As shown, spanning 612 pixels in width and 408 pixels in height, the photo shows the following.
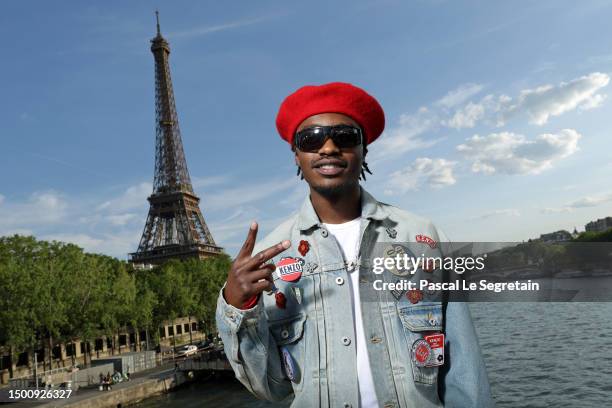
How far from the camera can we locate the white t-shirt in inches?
111

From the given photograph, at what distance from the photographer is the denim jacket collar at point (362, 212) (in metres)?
3.11

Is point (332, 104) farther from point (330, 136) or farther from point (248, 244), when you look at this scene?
point (248, 244)

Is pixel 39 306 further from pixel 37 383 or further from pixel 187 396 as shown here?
pixel 187 396

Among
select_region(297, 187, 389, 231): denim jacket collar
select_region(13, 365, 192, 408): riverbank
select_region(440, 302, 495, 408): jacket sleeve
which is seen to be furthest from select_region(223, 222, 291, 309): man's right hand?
select_region(13, 365, 192, 408): riverbank

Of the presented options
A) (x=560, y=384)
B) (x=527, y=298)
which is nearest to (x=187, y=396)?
(x=560, y=384)

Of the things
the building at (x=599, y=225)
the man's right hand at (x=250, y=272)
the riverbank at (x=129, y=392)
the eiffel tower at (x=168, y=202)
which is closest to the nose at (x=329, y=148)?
the man's right hand at (x=250, y=272)

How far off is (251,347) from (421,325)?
939mm

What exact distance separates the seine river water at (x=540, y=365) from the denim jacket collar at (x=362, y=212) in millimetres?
21600

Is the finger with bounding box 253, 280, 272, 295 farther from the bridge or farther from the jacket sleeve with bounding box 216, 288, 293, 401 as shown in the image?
the bridge

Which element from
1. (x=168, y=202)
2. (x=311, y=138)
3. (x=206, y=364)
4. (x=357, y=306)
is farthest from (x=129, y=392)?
(x=168, y=202)

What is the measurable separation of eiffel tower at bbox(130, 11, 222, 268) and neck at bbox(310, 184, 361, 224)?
3164 inches

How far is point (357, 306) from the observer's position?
2963 millimetres

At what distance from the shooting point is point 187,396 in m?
34.3

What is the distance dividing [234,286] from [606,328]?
39.6 m
